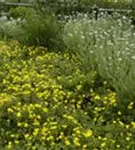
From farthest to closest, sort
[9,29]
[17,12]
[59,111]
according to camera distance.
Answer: [17,12] < [9,29] < [59,111]

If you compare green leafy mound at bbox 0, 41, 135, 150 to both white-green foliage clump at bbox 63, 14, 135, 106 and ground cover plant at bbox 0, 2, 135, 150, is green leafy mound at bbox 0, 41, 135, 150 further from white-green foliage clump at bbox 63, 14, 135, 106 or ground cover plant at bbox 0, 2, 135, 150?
white-green foliage clump at bbox 63, 14, 135, 106

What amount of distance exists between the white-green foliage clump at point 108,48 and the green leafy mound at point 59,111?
0.19 metres

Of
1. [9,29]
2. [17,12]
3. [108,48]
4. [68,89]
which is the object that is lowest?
[17,12]

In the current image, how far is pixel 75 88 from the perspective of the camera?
246 inches

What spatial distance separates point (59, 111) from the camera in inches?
215

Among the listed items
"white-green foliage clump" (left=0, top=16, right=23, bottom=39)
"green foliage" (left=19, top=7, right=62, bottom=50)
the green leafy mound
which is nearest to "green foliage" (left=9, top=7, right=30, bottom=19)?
"white-green foliage clump" (left=0, top=16, right=23, bottom=39)

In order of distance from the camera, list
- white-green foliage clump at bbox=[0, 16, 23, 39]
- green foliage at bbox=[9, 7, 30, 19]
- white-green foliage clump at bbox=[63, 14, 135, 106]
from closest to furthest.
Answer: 1. white-green foliage clump at bbox=[63, 14, 135, 106]
2. white-green foliage clump at bbox=[0, 16, 23, 39]
3. green foliage at bbox=[9, 7, 30, 19]

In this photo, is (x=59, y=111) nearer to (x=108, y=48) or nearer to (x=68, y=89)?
(x=68, y=89)

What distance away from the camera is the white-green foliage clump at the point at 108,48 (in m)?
5.79

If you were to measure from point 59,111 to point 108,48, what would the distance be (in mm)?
1979

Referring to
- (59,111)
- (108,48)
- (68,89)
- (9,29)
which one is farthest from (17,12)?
(59,111)

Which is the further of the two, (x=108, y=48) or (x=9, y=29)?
(x=9, y=29)

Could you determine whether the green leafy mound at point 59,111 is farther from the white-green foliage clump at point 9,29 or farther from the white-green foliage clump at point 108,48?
the white-green foliage clump at point 9,29

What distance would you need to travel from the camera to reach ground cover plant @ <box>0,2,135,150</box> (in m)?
4.85
